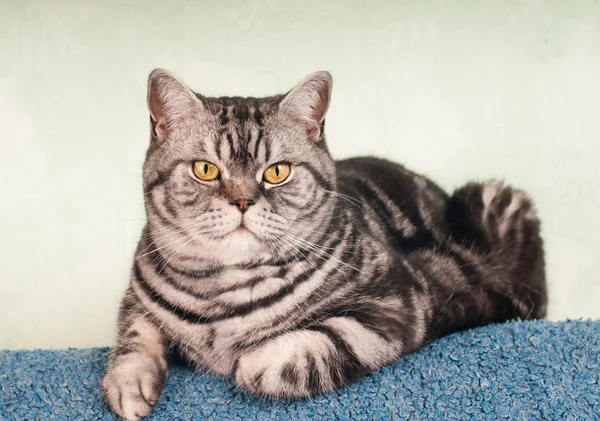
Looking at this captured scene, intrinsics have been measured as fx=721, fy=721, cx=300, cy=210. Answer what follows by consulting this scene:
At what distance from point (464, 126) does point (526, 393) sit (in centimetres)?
99

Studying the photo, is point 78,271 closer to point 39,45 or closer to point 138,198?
point 138,198

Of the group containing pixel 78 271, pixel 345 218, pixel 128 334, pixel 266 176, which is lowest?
pixel 78 271

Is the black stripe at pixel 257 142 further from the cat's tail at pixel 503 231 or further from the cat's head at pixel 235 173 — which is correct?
the cat's tail at pixel 503 231

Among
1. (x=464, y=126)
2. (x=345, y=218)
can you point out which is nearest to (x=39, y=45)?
(x=345, y=218)

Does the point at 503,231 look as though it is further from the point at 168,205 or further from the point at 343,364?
the point at 168,205

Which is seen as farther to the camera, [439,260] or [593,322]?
[439,260]

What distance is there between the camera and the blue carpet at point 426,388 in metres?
1.33

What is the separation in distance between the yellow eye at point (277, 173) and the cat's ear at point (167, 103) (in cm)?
19

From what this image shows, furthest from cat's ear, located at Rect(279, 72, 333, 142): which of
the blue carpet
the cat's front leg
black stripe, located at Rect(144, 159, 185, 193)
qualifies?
the blue carpet

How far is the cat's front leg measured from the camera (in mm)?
1302

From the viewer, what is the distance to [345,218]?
1571mm

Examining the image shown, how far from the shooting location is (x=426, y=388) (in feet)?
4.54

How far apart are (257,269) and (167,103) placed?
14.8 inches

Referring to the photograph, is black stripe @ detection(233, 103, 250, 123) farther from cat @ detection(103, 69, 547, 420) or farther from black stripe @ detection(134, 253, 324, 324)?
black stripe @ detection(134, 253, 324, 324)
